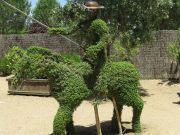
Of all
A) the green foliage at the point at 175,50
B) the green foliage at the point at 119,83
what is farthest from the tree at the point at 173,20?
the green foliage at the point at 119,83

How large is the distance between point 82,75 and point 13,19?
83.7 feet

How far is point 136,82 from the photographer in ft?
34.3

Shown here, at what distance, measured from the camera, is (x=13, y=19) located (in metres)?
34.8

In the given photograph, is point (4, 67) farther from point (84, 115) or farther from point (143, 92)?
point (84, 115)

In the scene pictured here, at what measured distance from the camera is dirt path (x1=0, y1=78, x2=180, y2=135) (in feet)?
38.3

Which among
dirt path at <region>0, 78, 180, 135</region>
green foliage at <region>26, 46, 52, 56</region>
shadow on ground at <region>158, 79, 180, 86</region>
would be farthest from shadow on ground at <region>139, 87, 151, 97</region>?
green foliage at <region>26, 46, 52, 56</region>

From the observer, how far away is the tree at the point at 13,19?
1313 inches

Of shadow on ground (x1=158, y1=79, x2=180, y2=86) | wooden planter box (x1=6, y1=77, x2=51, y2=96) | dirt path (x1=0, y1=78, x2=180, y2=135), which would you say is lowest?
dirt path (x1=0, y1=78, x2=180, y2=135)

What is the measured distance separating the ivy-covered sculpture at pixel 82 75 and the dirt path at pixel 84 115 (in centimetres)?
138

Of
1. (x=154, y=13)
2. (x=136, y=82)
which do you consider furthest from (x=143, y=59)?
(x=136, y=82)

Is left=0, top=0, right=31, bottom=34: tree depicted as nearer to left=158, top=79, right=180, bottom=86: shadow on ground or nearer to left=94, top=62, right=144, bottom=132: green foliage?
left=158, top=79, right=180, bottom=86: shadow on ground

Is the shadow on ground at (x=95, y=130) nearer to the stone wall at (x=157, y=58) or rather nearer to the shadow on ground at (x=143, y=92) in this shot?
the shadow on ground at (x=143, y=92)

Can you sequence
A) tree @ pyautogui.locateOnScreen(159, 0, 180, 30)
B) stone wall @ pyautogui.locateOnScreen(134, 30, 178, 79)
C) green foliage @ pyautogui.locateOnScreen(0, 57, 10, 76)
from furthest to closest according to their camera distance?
1. tree @ pyautogui.locateOnScreen(159, 0, 180, 30)
2. green foliage @ pyautogui.locateOnScreen(0, 57, 10, 76)
3. stone wall @ pyautogui.locateOnScreen(134, 30, 178, 79)

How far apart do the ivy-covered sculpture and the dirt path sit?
138cm
